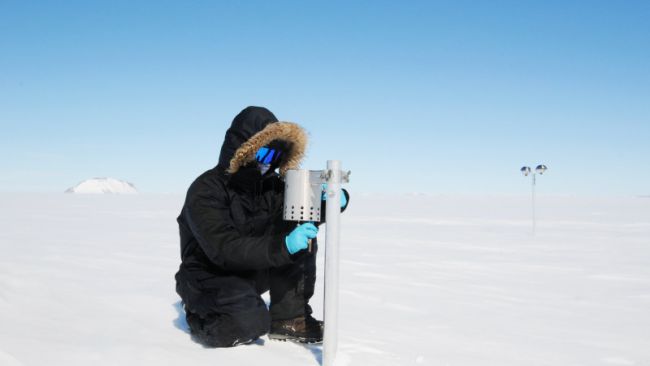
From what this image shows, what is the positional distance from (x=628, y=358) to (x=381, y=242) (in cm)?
613

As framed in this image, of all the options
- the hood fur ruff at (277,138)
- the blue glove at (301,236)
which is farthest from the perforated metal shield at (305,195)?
the hood fur ruff at (277,138)

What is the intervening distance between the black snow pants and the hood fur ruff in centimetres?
58

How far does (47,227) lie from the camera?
33.8 feet

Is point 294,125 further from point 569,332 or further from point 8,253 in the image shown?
point 8,253

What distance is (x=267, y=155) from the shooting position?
2760 millimetres

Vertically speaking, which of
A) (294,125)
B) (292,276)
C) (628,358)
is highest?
(294,125)

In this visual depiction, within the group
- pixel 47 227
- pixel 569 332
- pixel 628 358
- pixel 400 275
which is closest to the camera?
pixel 628 358

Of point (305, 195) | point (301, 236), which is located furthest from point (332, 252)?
point (305, 195)

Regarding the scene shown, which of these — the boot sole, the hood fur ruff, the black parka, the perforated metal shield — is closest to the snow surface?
the boot sole

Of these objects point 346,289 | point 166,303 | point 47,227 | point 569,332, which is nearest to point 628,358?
point 569,332

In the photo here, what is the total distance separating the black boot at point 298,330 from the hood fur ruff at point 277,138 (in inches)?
35.1

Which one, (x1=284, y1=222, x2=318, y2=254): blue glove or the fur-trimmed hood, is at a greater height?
the fur-trimmed hood

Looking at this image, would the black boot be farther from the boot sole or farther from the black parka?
the black parka

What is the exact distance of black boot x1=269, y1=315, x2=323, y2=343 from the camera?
9.11 ft
